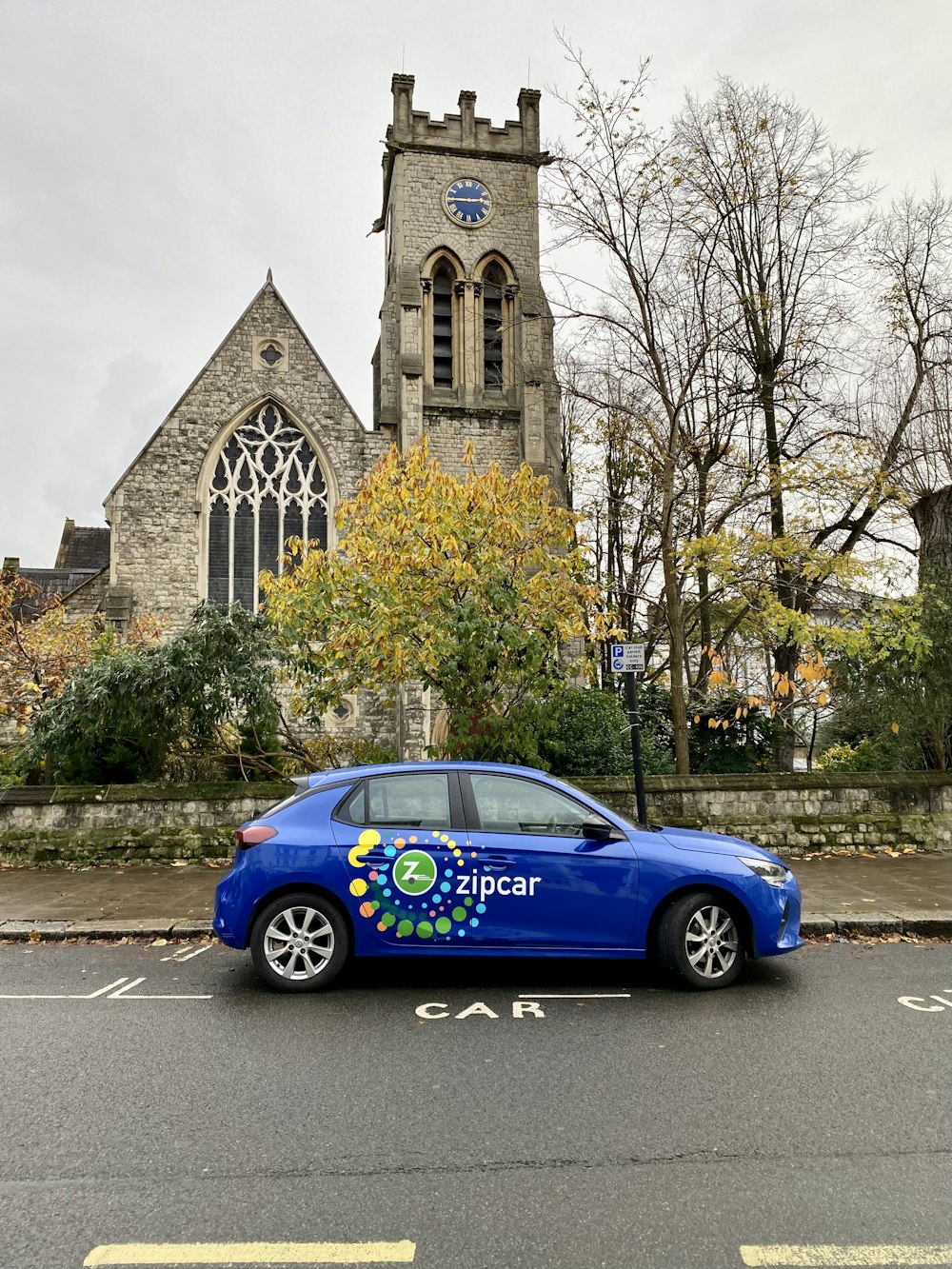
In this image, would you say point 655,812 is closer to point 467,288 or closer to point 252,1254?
point 252,1254

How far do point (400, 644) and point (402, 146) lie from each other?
21888 millimetres

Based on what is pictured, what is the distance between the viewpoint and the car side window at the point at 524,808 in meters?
6.07

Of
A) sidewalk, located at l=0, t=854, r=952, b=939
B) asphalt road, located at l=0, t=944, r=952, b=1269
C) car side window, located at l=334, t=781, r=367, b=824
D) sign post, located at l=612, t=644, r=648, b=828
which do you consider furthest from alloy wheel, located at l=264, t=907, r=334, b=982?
sign post, located at l=612, t=644, r=648, b=828

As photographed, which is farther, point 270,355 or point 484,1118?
point 270,355

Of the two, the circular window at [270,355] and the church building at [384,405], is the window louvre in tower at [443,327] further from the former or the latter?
the circular window at [270,355]

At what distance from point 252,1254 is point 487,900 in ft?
10.2

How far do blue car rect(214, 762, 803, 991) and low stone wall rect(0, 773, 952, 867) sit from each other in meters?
4.96

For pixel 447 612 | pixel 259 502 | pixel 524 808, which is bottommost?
pixel 524 808

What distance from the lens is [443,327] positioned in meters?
27.2

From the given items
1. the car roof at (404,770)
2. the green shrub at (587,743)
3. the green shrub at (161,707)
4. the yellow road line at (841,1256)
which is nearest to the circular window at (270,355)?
the green shrub at (161,707)

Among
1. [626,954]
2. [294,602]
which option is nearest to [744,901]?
[626,954]

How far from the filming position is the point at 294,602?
11258 mm

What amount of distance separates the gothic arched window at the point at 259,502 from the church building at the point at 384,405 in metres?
0.04

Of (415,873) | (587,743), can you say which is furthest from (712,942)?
(587,743)
